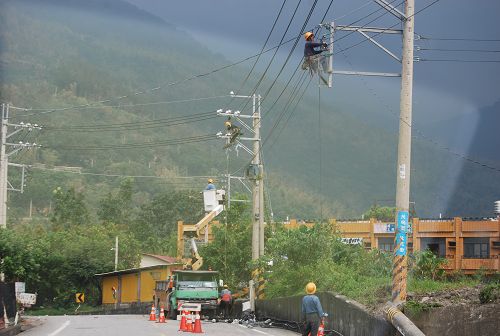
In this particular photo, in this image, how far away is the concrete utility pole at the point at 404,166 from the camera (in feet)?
67.4

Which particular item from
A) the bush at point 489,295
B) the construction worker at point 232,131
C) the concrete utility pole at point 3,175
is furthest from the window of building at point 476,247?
the bush at point 489,295

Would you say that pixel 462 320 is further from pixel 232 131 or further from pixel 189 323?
pixel 232 131

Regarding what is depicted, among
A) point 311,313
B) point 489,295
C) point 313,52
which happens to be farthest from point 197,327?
point 489,295

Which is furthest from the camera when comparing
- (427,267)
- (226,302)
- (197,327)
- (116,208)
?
(116,208)

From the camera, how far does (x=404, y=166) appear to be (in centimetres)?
2108

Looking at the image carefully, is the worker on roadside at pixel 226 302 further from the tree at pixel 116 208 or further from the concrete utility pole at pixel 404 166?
the tree at pixel 116 208

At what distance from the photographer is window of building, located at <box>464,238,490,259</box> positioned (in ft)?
219

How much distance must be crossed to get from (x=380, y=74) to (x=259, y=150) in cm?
2130

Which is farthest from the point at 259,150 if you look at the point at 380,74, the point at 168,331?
the point at 380,74

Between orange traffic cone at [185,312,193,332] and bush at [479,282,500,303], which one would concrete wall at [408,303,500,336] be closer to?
bush at [479,282,500,303]

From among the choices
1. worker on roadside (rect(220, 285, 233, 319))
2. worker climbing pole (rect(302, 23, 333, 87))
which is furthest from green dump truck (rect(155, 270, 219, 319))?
worker climbing pole (rect(302, 23, 333, 87))

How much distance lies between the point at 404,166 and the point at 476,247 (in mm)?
48780

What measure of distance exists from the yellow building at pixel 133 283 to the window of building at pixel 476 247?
78.7 ft

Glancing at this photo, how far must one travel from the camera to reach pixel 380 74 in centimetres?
2200
